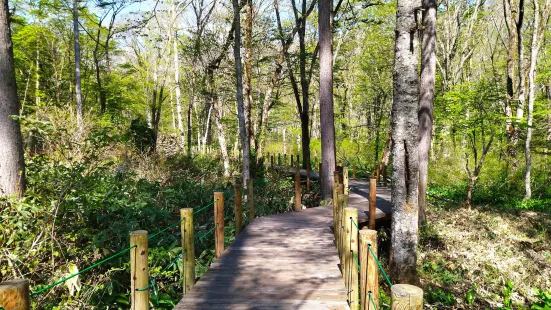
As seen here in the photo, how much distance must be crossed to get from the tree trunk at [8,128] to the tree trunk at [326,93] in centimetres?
704

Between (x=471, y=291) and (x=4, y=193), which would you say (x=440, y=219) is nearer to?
→ (x=471, y=291)

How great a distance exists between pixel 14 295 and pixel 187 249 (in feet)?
8.72

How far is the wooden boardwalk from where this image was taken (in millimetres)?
3707

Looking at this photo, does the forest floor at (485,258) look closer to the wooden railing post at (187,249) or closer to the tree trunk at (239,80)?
the wooden railing post at (187,249)

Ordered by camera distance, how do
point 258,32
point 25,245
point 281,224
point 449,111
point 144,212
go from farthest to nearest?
1. point 258,32
2. point 449,111
3. point 281,224
4. point 144,212
5. point 25,245

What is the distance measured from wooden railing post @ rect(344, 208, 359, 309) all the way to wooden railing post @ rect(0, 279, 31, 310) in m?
2.88

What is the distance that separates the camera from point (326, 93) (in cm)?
975

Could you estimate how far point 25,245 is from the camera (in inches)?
178

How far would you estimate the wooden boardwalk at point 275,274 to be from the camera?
371 cm

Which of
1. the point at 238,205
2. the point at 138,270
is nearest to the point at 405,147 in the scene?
the point at 238,205

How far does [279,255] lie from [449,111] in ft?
33.0

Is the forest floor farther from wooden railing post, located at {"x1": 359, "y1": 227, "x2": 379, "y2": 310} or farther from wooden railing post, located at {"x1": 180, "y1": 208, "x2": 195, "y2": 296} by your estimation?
wooden railing post, located at {"x1": 180, "y1": 208, "x2": 195, "y2": 296}

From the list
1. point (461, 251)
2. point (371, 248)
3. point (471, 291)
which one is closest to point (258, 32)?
point (461, 251)

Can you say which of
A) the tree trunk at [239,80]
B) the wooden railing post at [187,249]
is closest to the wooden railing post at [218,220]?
the wooden railing post at [187,249]
